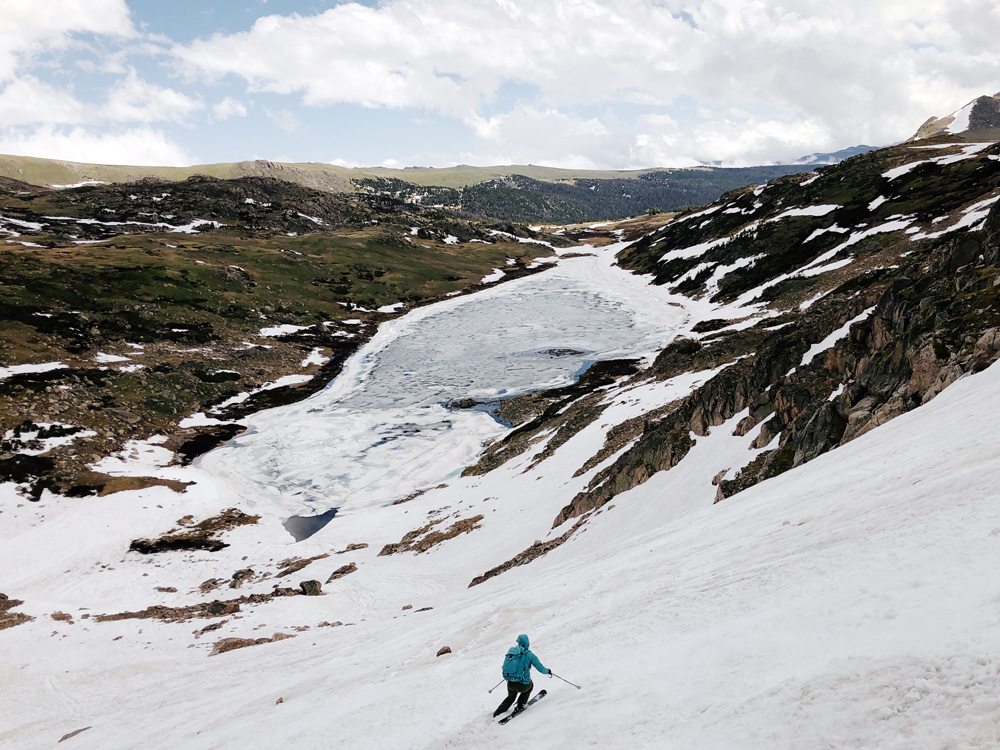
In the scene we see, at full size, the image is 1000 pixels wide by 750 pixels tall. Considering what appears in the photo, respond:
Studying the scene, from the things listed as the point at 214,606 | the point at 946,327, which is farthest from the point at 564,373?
the point at 946,327

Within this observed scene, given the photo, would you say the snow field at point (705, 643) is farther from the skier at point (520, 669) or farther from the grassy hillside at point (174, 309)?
the grassy hillside at point (174, 309)

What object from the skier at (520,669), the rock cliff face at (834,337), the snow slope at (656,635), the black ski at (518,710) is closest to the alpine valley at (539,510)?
the snow slope at (656,635)

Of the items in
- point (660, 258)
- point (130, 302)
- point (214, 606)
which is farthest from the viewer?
point (660, 258)

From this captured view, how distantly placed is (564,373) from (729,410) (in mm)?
45532

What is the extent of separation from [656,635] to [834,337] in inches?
811

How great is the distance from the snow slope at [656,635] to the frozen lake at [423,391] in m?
18.4

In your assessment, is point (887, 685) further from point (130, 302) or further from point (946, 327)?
point (130, 302)

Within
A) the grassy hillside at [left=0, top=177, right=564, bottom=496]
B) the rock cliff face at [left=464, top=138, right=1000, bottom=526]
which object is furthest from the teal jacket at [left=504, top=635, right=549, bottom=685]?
the grassy hillside at [left=0, top=177, right=564, bottom=496]

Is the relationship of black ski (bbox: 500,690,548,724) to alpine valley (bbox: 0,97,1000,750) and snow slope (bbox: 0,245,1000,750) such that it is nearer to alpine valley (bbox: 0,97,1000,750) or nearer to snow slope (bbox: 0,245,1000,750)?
snow slope (bbox: 0,245,1000,750)

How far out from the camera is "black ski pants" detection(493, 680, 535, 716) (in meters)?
10.2

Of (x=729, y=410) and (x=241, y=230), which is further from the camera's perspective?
(x=241, y=230)

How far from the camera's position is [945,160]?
89.1 m

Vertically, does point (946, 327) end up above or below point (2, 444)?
above

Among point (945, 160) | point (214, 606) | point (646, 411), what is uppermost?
point (945, 160)
